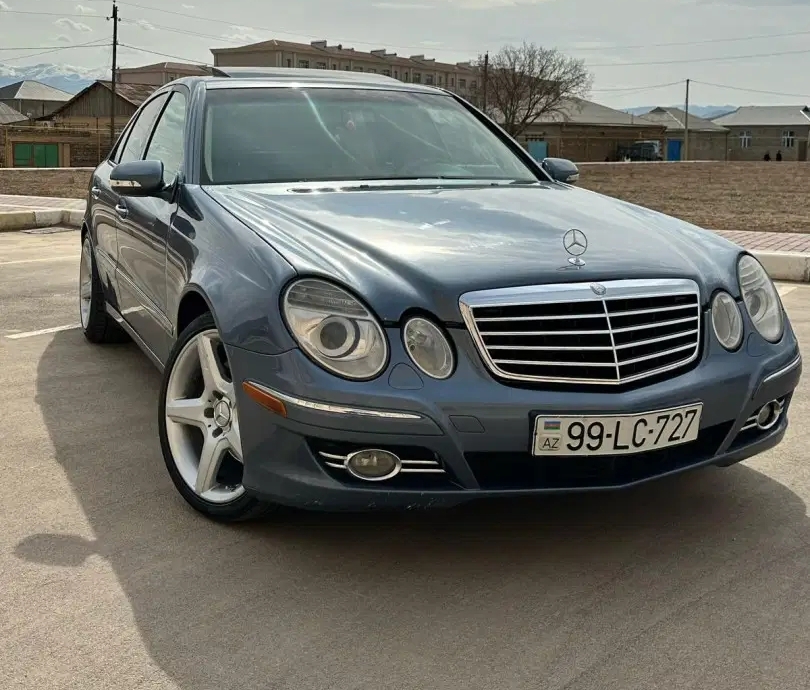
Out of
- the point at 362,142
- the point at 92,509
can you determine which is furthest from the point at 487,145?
the point at 92,509

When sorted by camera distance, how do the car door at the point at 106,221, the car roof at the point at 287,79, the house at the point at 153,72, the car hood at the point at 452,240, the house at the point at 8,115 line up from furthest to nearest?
the house at the point at 153,72, the house at the point at 8,115, the car door at the point at 106,221, the car roof at the point at 287,79, the car hood at the point at 452,240

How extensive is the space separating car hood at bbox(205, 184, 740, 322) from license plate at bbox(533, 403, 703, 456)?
1.28 feet

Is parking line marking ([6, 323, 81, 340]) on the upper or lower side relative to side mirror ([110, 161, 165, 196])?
lower

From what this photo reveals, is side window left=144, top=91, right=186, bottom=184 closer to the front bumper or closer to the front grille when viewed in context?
the front bumper

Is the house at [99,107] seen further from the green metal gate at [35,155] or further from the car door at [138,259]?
the car door at [138,259]

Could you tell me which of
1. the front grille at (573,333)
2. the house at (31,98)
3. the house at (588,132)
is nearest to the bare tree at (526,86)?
the house at (588,132)

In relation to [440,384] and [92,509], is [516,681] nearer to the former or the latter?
[440,384]

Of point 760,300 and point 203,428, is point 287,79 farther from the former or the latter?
point 760,300

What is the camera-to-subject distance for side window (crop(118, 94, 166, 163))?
16.2 ft

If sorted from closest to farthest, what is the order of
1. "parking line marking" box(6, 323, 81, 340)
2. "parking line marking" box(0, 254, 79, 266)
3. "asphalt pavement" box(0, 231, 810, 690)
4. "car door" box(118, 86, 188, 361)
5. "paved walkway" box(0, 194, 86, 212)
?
"asphalt pavement" box(0, 231, 810, 690) < "car door" box(118, 86, 188, 361) < "parking line marking" box(6, 323, 81, 340) < "parking line marking" box(0, 254, 79, 266) < "paved walkway" box(0, 194, 86, 212)

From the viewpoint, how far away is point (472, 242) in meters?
3.04

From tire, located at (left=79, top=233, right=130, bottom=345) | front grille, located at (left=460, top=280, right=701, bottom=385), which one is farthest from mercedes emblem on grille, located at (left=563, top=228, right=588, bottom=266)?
tire, located at (left=79, top=233, right=130, bottom=345)

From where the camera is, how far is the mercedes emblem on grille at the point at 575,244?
2.93 meters

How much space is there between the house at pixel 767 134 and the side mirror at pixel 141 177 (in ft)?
366
